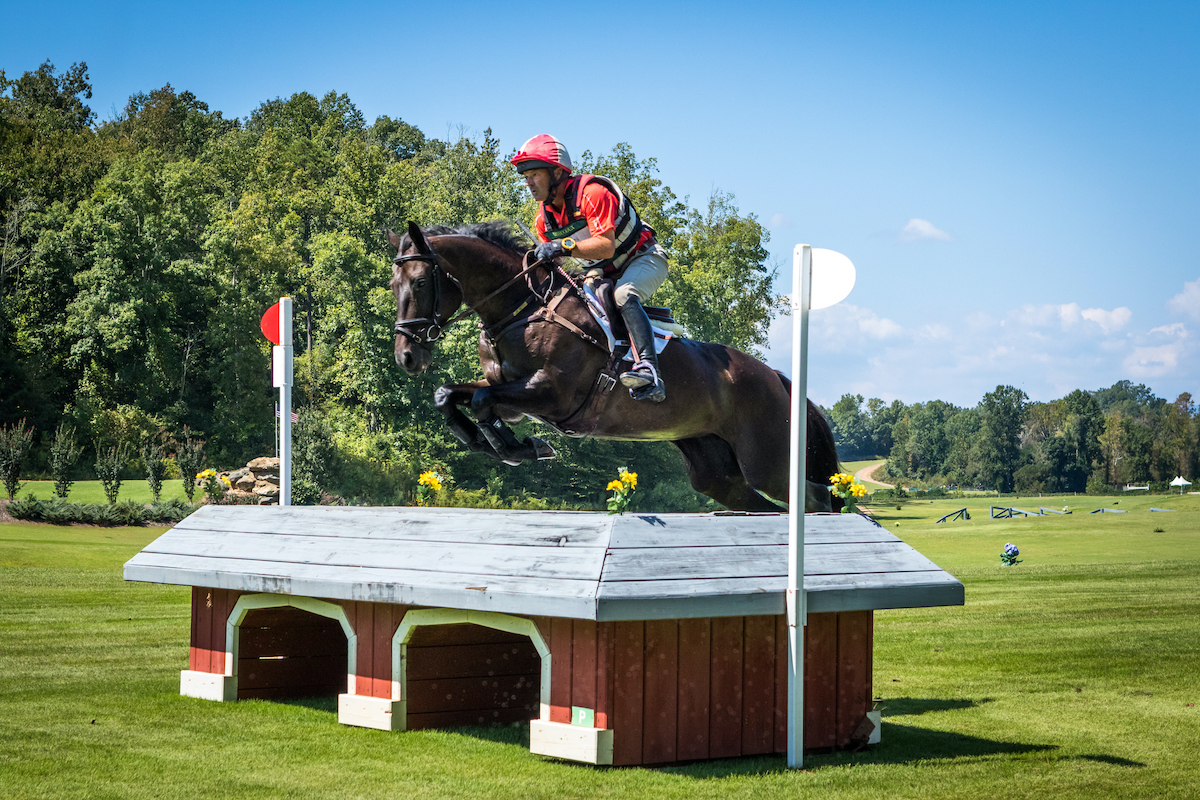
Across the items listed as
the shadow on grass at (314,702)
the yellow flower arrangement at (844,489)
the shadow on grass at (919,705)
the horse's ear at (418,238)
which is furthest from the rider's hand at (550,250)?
the shadow on grass at (919,705)

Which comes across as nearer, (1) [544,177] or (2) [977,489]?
(1) [544,177]

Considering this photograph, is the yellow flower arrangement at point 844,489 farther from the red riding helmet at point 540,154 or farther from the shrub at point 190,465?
the shrub at point 190,465

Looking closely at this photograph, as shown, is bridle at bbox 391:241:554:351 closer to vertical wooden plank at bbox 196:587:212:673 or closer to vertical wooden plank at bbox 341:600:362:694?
vertical wooden plank at bbox 341:600:362:694

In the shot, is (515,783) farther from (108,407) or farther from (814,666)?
(108,407)

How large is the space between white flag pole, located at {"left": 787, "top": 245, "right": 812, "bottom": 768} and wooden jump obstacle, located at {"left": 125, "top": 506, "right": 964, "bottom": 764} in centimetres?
10

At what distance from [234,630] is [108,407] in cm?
3513

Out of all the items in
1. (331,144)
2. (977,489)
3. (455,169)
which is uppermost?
(331,144)

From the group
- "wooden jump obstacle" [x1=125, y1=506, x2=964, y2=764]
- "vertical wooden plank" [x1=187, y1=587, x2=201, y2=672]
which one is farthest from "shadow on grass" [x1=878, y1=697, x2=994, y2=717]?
"vertical wooden plank" [x1=187, y1=587, x2=201, y2=672]

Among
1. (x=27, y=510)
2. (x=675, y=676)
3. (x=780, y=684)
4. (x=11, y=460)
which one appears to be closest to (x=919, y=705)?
(x=780, y=684)

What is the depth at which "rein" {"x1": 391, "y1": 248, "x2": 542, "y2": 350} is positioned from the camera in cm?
633

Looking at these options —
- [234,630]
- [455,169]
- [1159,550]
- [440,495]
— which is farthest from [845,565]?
[455,169]

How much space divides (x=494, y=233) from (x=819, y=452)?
279cm

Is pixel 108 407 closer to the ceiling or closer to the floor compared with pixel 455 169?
closer to the floor

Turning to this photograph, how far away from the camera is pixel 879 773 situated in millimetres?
5363
